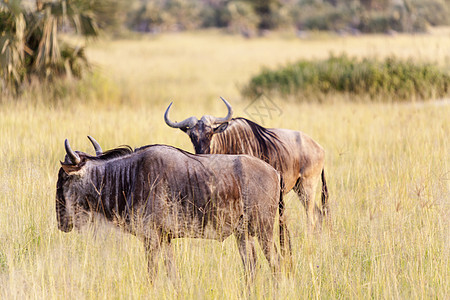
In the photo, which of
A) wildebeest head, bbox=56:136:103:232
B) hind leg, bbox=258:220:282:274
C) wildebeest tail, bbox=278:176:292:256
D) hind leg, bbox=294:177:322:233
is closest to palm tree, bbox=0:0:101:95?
hind leg, bbox=294:177:322:233

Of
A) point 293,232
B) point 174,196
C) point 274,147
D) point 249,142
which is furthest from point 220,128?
point 174,196

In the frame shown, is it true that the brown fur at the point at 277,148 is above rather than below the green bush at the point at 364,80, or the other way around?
below

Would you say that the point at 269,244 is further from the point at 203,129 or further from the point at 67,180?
the point at 203,129

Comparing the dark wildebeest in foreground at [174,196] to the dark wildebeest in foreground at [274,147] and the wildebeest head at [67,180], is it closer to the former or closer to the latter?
the wildebeest head at [67,180]

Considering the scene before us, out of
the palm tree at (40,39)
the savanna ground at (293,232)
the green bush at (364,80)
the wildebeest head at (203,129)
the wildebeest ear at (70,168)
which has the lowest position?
the savanna ground at (293,232)

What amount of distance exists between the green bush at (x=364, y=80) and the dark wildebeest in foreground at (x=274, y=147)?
8.04 m

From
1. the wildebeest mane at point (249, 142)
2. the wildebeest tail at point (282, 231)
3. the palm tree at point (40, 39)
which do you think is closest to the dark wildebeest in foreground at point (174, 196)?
the wildebeest tail at point (282, 231)

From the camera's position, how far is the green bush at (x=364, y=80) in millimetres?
13633

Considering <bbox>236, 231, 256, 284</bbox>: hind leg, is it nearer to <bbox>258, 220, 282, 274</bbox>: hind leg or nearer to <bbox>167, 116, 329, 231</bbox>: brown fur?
<bbox>258, 220, 282, 274</bbox>: hind leg

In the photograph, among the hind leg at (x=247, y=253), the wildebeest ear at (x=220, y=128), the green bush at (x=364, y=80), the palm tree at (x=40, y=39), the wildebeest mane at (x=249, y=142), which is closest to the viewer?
the hind leg at (x=247, y=253)

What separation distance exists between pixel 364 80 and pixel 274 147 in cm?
952

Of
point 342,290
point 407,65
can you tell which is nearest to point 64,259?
point 342,290

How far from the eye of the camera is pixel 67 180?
396 cm

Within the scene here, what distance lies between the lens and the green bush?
44.7 ft
